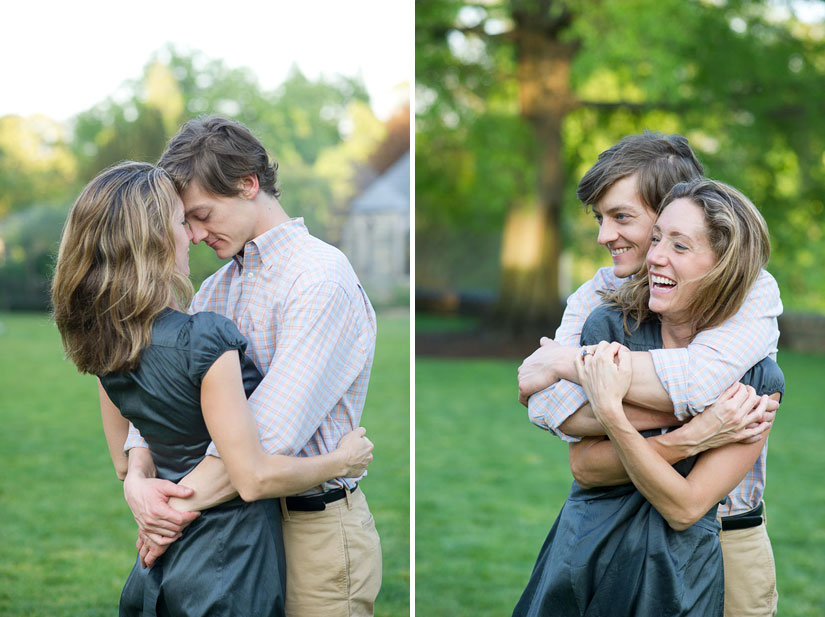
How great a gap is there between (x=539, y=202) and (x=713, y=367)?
50.9 feet

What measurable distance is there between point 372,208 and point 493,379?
25662 millimetres

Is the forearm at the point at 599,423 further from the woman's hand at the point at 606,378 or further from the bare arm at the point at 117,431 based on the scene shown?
the bare arm at the point at 117,431

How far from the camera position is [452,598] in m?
5.41

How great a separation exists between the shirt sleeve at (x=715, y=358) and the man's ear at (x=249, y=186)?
1138 millimetres

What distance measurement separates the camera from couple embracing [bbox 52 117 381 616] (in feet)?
7.16

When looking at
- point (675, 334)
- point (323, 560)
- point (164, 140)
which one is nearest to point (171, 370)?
point (323, 560)

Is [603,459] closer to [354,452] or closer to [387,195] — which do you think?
[354,452]

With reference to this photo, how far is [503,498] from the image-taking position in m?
7.67

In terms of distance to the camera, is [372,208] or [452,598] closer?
[452,598]

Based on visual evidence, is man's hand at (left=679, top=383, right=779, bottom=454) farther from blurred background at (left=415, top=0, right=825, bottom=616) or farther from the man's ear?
blurred background at (left=415, top=0, right=825, bottom=616)

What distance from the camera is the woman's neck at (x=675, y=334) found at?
2.34 meters

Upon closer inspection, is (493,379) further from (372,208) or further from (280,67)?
(372,208)

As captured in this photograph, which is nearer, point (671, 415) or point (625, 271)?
point (671, 415)

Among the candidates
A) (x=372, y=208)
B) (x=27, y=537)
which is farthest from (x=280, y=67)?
(x=27, y=537)
